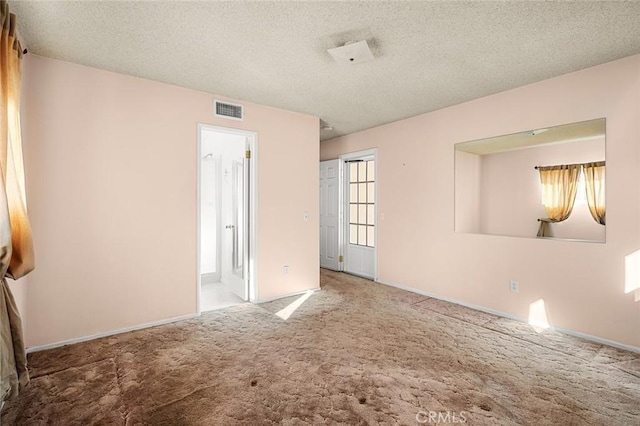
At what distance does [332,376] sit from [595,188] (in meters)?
3.38

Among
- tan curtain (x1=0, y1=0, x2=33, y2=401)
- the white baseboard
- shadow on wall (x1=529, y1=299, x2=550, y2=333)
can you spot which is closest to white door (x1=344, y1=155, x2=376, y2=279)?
the white baseboard

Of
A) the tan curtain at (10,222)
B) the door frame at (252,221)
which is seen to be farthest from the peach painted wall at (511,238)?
the tan curtain at (10,222)

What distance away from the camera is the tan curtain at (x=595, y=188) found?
10.6ft

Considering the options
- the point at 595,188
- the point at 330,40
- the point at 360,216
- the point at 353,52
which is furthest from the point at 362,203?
the point at 330,40

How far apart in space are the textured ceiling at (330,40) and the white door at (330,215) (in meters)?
2.48

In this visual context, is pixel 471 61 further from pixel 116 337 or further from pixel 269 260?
pixel 116 337

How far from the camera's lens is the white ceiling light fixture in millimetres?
2432

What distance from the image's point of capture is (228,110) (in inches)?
147

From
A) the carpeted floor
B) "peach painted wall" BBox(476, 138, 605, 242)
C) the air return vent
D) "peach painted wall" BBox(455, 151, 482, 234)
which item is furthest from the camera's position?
"peach painted wall" BBox(455, 151, 482, 234)

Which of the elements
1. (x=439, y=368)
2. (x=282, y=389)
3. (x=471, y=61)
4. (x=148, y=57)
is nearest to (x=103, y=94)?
(x=148, y=57)

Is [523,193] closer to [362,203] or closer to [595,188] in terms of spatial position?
[595,188]

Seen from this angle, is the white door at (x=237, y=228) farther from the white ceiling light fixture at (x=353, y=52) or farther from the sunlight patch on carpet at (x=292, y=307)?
the white ceiling light fixture at (x=353, y=52)

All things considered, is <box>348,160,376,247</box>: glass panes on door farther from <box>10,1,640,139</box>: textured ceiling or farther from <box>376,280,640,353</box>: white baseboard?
<box>10,1,640,139</box>: textured ceiling

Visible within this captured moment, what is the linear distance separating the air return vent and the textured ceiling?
17 centimetres
